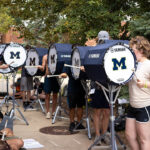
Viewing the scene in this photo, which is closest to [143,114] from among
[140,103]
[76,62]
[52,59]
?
[140,103]

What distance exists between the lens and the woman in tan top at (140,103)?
13.8 ft

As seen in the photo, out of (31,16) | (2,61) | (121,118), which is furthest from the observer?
(31,16)

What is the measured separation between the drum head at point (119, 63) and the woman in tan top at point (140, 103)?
Result: 0.09 meters

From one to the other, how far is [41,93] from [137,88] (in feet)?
30.7

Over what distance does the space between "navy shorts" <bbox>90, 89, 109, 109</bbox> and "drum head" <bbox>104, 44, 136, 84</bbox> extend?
192cm

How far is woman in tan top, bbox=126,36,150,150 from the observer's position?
4199 millimetres

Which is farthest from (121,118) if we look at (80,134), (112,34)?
(112,34)

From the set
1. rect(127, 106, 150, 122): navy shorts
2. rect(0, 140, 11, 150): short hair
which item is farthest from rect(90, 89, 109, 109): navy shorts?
rect(127, 106, 150, 122): navy shorts

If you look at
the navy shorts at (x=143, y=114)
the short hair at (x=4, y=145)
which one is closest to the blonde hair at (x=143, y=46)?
the navy shorts at (x=143, y=114)

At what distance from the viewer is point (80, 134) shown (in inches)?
292

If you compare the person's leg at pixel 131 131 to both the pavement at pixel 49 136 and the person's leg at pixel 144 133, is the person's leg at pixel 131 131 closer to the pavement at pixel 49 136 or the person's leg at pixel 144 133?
the person's leg at pixel 144 133

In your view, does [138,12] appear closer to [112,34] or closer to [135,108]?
[112,34]

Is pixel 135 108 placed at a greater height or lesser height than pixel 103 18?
lesser

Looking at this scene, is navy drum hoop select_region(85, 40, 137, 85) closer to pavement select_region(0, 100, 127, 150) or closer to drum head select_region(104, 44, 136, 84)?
drum head select_region(104, 44, 136, 84)
